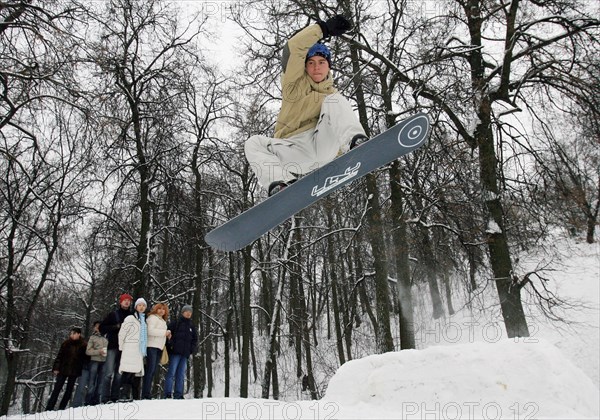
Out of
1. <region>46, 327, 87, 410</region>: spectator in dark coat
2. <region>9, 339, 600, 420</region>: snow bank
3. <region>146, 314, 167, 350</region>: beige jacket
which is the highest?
<region>146, 314, 167, 350</region>: beige jacket

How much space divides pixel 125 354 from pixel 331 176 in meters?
3.55

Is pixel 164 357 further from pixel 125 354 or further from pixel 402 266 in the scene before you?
pixel 402 266

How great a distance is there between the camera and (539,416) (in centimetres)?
351

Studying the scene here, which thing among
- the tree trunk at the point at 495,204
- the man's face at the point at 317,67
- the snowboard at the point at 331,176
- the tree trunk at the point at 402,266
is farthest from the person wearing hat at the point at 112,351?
the tree trunk at the point at 495,204

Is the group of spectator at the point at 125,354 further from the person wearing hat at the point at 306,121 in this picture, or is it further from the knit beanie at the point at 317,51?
the knit beanie at the point at 317,51

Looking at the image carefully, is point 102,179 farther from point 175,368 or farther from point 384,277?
point 384,277

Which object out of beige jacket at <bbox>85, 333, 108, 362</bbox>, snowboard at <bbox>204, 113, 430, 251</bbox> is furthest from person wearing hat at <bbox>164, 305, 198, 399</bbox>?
snowboard at <bbox>204, 113, 430, 251</bbox>

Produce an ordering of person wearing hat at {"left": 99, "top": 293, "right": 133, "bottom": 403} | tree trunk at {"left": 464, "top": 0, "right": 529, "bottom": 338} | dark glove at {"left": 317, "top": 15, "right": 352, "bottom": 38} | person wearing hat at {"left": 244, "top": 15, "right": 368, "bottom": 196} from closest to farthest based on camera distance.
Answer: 1. dark glove at {"left": 317, "top": 15, "right": 352, "bottom": 38}
2. person wearing hat at {"left": 244, "top": 15, "right": 368, "bottom": 196}
3. person wearing hat at {"left": 99, "top": 293, "right": 133, "bottom": 403}
4. tree trunk at {"left": 464, "top": 0, "right": 529, "bottom": 338}

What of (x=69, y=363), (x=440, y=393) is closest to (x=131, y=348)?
(x=69, y=363)

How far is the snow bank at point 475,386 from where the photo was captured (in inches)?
144

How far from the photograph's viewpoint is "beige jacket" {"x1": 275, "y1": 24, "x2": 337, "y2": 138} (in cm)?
404

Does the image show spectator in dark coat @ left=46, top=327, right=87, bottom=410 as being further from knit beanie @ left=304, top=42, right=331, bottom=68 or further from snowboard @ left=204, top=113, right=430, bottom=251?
knit beanie @ left=304, top=42, right=331, bottom=68

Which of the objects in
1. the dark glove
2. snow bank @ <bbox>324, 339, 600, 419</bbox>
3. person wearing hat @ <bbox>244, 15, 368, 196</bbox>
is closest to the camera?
snow bank @ <bbox>324, 339, 600, 419</bbox>

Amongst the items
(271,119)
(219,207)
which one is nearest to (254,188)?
(219,207)
